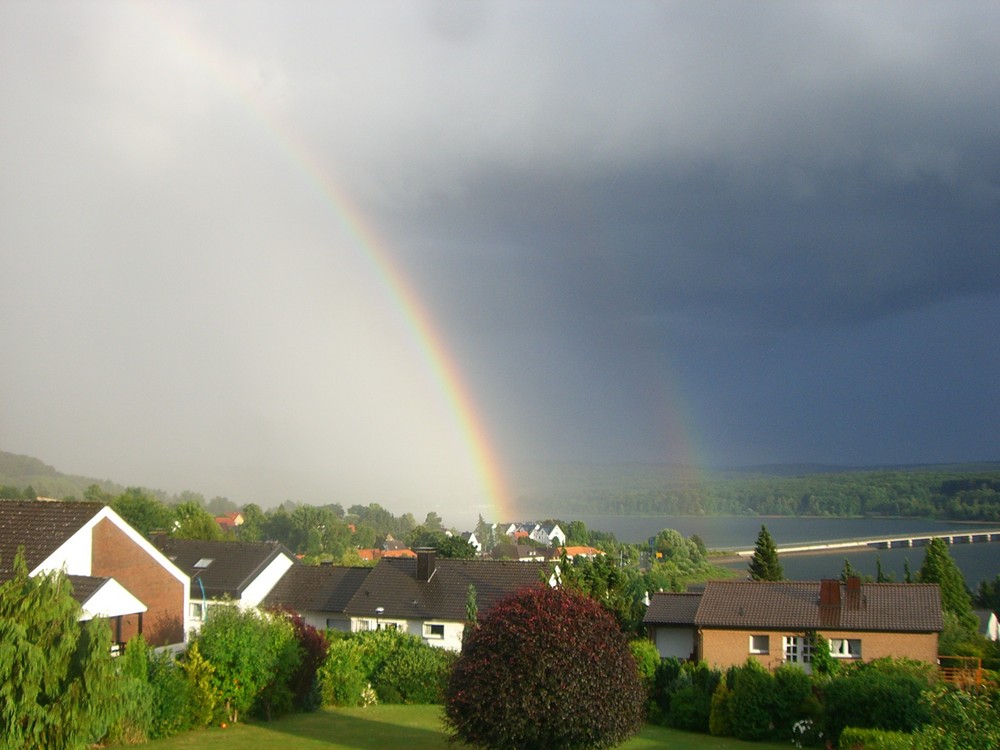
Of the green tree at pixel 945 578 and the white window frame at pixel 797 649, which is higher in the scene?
the green tree at pixel 945 578

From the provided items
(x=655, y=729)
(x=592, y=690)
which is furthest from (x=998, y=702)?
(x=655, y=729)

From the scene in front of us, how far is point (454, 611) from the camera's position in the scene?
41562 millimetres

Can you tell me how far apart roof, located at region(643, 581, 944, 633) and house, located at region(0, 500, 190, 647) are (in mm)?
19147

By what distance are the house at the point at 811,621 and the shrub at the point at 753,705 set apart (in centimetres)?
765

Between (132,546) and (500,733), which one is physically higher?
(132,546)

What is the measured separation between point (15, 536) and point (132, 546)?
141 inches

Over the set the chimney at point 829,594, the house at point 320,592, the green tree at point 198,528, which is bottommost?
the house at point 320,592

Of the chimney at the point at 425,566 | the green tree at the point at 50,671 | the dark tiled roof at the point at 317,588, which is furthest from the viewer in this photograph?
the dark tiled roof at the point at 317,588

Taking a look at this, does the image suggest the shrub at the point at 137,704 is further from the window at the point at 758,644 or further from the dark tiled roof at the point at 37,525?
the window at the point at 758,644

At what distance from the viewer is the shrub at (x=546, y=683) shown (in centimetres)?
1692

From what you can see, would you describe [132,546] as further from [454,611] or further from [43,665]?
[454,611]

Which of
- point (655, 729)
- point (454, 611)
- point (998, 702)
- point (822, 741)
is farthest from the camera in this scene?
point (454, 611)

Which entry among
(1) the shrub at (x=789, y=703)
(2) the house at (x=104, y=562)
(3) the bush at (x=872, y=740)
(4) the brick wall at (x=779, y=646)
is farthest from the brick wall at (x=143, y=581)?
(3) the bush at (x=872, y=740)

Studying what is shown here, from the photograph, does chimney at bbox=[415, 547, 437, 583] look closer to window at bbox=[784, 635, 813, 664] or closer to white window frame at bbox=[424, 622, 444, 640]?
white window frame at bbox=[424, 622, 444, 640]
